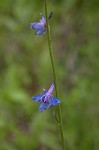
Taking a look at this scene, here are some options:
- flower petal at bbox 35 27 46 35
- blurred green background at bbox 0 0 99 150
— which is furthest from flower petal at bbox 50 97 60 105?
blurred green background at bbox 0 0 99 150

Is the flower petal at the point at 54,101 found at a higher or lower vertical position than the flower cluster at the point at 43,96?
lower

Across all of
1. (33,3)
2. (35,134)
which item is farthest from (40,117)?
(33,3)

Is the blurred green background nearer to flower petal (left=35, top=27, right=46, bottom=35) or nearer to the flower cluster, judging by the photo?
the flower cluster

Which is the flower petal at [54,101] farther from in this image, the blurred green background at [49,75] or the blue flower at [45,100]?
the blurred green background at [49,75]

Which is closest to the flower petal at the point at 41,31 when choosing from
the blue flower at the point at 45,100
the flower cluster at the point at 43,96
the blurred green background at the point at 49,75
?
the flower cluster at the point at 43,96

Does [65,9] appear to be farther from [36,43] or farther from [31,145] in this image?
[31,145]

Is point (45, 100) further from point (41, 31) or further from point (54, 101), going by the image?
point (41, 31)

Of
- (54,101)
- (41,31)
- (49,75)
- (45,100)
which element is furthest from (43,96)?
(49,75)

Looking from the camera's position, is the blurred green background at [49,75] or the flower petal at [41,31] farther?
the blurred green background at [49,75]
